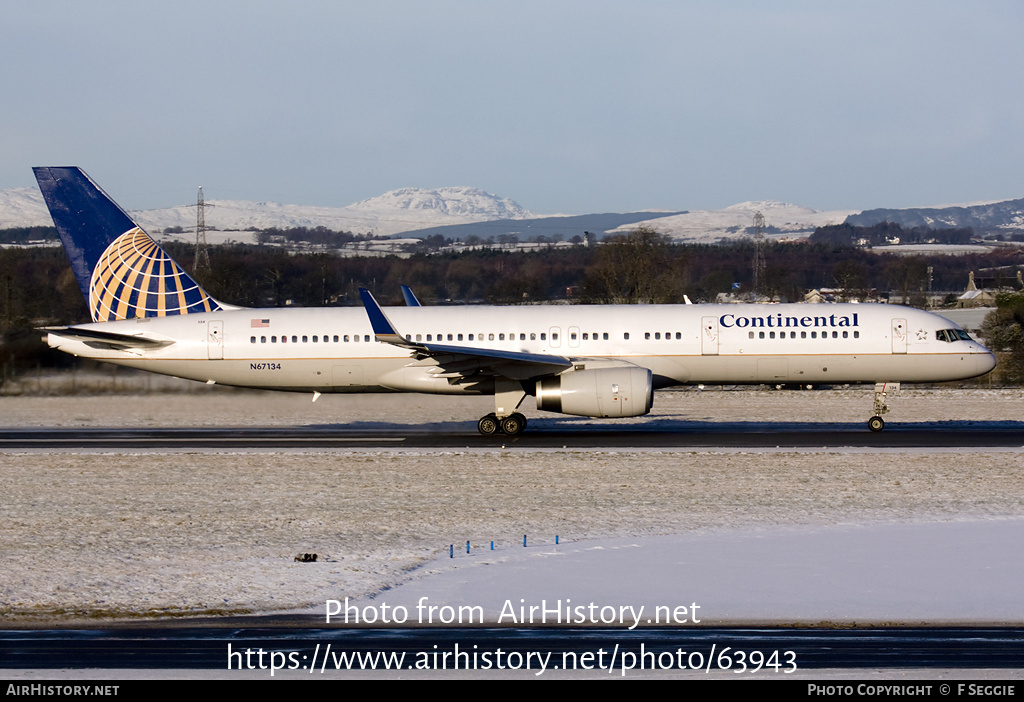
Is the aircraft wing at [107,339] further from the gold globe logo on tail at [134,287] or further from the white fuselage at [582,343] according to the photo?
the gold globe logo on tail at [134,287]

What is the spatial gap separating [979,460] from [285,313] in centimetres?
1946

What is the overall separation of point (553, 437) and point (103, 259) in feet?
49.4

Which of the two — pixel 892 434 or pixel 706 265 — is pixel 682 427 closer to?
pixel 892 434

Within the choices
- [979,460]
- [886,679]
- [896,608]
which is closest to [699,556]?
[896,608]

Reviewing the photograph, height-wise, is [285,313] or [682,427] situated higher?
[285,313]

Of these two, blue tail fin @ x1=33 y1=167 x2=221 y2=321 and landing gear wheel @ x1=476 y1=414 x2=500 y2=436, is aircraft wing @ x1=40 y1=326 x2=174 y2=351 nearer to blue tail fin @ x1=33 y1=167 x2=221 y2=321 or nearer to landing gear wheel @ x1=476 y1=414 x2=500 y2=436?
blue tail fin @ x1=33 y1=167 x2=221 y2=321

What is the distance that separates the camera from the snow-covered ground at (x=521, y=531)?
1186 cm

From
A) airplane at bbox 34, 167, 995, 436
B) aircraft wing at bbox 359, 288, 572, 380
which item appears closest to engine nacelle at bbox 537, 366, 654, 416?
airplane at bbox 34, 167, 995, 436

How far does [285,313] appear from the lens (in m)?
30.9

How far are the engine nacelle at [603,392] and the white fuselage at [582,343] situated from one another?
4.47 ft

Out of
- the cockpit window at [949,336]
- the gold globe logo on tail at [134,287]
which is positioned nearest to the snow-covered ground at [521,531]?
the cockpit window at [949,336]

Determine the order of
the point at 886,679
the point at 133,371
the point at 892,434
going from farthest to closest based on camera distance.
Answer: the point at 133,371
the point at 892,434
the point at 886,679

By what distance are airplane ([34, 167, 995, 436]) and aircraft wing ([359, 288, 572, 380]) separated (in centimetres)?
6

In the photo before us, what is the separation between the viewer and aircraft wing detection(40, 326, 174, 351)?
96.3 ft
